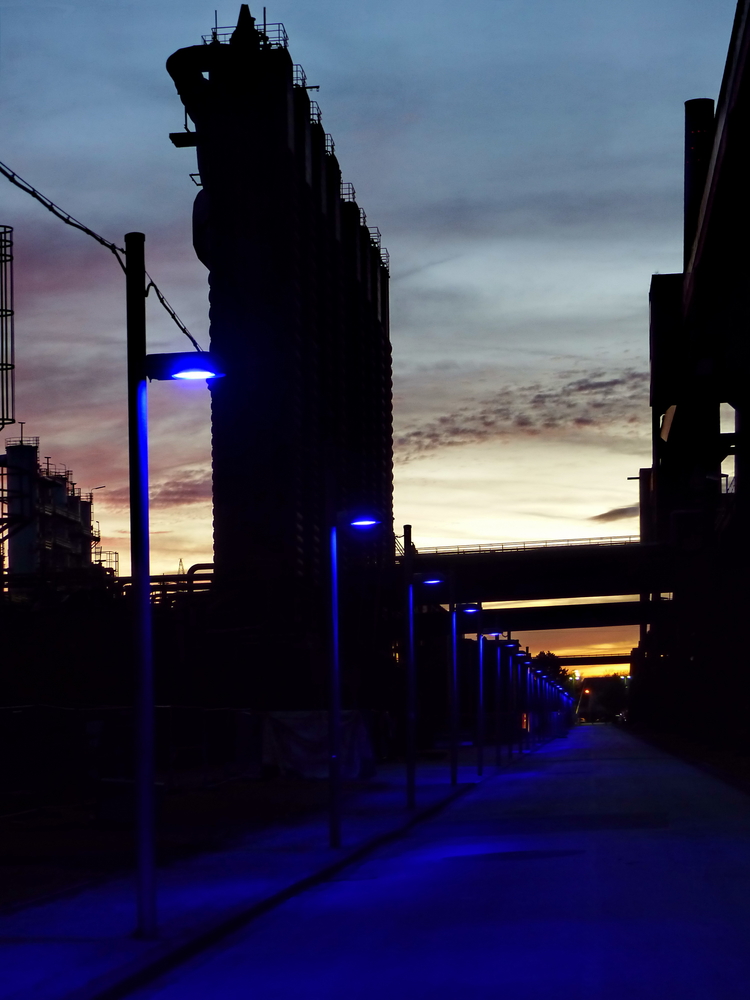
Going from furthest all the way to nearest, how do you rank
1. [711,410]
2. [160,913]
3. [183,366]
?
[711,410] < [160,913] < [183,366]

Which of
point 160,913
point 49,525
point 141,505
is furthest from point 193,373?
point 49,525

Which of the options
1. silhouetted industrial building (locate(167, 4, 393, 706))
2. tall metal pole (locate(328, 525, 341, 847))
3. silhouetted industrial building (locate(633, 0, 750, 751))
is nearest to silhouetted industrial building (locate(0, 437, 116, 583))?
silhouetted industrial building (locate(167, 4, 393, 706))

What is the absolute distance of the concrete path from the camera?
1009cm

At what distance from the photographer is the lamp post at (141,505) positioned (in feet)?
42.2

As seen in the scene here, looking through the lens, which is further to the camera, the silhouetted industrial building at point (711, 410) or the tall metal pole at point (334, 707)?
the silhouetted industrial building at point (711, 410)

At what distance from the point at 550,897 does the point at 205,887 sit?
3.82 m

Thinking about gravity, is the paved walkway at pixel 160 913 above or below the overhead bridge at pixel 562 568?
below

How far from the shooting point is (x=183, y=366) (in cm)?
1311

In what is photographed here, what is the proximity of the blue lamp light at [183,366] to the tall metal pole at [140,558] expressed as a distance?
0.11m

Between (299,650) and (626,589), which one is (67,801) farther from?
(626,589)

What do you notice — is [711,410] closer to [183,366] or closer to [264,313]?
[264,313]

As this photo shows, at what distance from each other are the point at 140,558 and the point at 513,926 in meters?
4.49

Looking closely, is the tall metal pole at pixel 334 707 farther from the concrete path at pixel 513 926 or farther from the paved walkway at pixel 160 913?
the concrete path at pixel 513 926

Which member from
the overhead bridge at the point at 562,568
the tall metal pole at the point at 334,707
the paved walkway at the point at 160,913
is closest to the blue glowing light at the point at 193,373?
the paved walkway at the point at 160,913
